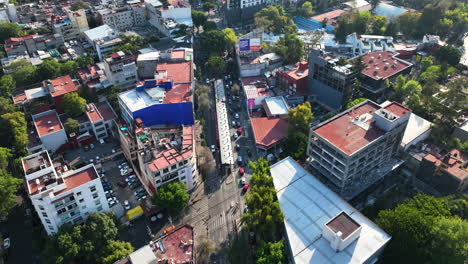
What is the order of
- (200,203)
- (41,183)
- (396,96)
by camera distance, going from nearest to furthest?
1. (41,183)
2. (200,203)
3. (396,96)

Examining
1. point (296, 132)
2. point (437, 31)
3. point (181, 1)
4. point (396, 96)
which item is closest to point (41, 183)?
point (296, 132)

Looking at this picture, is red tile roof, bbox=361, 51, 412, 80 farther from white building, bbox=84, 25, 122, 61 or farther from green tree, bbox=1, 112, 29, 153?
green tree, bbox=1, 112, 29, 153

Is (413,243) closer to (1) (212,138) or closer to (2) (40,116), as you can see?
(1) (212,138)

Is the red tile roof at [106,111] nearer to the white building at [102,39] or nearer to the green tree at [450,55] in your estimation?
the white building at [102,39]

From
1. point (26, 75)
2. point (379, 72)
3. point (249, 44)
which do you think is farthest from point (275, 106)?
point (26, 75)

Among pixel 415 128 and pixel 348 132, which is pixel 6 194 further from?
pixel 415 128
